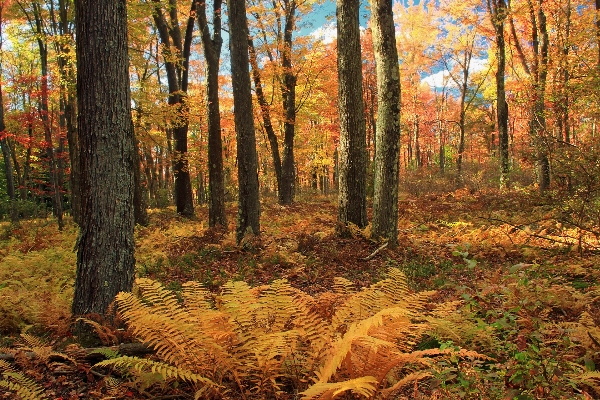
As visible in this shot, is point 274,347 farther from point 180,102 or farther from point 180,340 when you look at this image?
Result: point 180,102

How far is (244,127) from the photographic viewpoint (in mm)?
8570

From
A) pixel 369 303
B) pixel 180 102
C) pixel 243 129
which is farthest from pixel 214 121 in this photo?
pixel 369 303

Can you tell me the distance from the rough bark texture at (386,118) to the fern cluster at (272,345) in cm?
455

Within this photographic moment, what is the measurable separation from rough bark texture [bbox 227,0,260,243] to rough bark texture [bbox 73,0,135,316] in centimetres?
457

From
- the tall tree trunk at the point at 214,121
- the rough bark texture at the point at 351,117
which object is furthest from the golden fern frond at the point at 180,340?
the tall tree trunk at the point at 214,121

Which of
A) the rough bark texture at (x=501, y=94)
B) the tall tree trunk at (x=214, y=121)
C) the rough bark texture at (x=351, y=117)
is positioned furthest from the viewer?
the rough bark texture at (x=501, y=94)

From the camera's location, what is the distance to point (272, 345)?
2.58m

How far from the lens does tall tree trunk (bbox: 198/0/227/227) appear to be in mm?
11117

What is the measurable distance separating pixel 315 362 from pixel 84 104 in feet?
11.1

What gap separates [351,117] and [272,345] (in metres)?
6.48

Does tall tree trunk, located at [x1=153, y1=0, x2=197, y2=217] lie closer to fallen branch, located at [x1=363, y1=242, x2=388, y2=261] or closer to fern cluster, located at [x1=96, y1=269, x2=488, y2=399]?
fallen branch, located at [x1=363, y1=242, x2=388, y2=261]

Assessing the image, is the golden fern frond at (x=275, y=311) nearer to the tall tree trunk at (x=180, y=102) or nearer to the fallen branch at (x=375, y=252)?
the fallen branch at (x=375, y=252)

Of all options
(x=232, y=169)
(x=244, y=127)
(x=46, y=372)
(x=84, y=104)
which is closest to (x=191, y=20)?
(x=244, y=127)

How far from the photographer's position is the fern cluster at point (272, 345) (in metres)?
2.36
